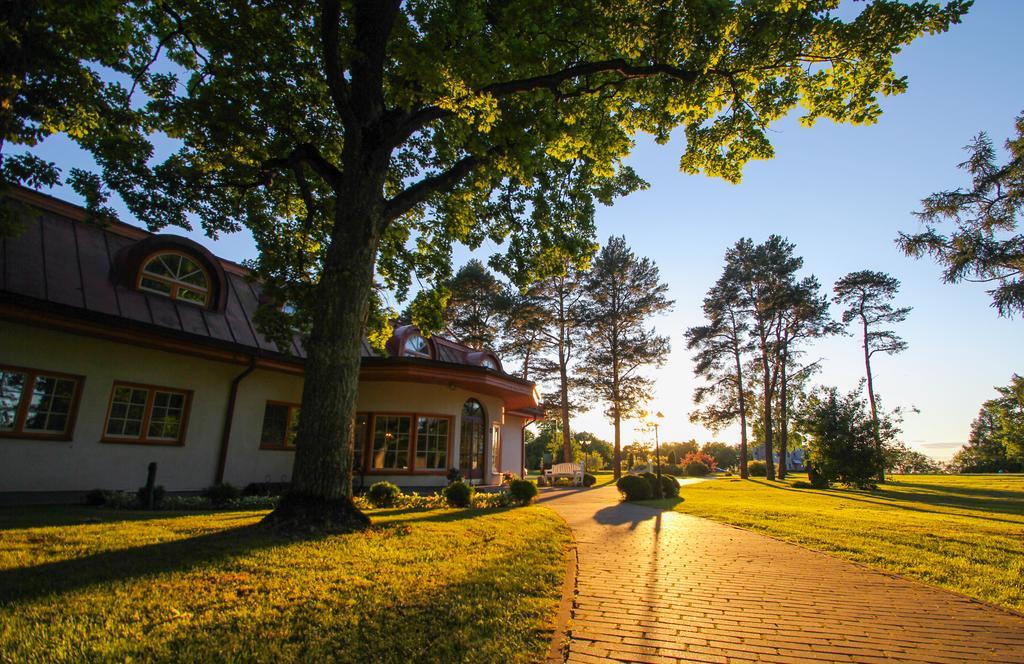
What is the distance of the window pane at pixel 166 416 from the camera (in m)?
10.6

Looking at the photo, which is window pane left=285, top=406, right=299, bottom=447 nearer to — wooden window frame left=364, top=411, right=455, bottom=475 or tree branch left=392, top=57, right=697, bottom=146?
wooden window frame left=364, top=411, right=455, bottom=475

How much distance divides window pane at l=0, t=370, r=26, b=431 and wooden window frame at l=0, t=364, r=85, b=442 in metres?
0.04

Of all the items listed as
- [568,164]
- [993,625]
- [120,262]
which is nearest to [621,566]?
[993,625]

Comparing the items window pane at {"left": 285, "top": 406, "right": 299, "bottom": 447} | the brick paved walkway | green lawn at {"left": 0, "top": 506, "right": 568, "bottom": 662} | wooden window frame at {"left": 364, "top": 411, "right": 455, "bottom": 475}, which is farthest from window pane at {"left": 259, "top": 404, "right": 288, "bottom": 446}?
the brick paved walkway

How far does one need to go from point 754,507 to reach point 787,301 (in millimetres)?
21977

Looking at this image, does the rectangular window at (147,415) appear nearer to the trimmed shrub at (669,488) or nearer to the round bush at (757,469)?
the trimmed shrub at (669,488)

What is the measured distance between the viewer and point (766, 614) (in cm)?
391

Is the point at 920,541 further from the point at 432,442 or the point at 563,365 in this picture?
the point at 563,365

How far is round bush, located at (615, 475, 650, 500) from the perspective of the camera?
1400 centimetres

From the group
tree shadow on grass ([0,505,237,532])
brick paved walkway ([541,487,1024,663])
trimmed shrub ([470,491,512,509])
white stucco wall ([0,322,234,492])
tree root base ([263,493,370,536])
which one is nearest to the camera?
brick paved walkway ([541,487,1024,663])

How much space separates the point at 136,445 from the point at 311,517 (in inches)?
270

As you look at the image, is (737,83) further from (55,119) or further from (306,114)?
(55,119)

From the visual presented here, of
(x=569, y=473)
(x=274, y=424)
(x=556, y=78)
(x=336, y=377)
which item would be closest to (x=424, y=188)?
(x=556, y=78)

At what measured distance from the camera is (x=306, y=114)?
9.59 m
